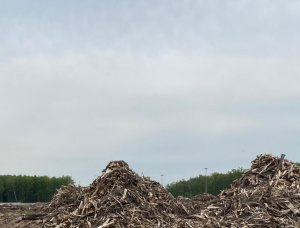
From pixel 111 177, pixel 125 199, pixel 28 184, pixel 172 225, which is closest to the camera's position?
pixel 172 225

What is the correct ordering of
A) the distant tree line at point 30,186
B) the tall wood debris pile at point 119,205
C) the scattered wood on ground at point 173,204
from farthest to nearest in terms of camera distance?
the distant tree line at point 30,186 → the tall wood debris pile at point 119,205 → the scattered wood on ground at point 173,204

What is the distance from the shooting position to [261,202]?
524 inches

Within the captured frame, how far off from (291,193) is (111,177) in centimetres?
605

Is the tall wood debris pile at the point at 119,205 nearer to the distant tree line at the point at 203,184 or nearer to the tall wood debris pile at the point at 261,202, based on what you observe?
the tall wood debris pile at the point at 261,202

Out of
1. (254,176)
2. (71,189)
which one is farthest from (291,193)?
(71,189)

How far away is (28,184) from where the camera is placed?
254 ft

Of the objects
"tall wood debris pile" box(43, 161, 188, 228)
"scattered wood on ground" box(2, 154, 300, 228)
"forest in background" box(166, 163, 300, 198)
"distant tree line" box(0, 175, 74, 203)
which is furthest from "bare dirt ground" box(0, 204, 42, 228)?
"distant tree line" box(0, 175, 74, 203)

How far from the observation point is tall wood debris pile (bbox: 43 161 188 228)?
45.5 ft

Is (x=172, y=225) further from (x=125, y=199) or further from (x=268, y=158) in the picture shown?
(x=268, y=158)

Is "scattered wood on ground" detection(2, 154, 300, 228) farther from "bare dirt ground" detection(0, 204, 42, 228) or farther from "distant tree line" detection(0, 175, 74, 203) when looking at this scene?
"distant tree line" detection(0, 175, 74, 203)

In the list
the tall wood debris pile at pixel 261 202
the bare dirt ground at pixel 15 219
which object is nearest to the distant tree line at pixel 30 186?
the bare dirt ground at pixel 15 219

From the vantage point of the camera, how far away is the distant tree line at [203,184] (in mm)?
59625

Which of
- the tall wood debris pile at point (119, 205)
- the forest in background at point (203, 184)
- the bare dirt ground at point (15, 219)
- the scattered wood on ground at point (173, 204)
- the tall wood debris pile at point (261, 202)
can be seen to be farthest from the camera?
the forest in background at point (203, 184)

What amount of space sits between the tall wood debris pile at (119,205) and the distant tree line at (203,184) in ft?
137
